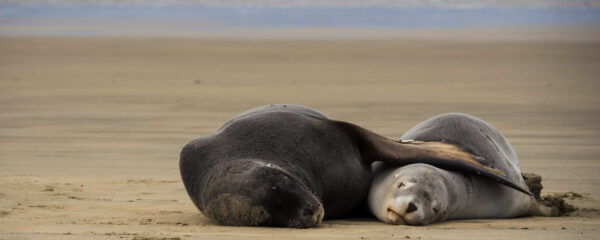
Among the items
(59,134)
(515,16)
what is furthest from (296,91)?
(515,16)

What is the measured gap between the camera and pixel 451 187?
6.55 m

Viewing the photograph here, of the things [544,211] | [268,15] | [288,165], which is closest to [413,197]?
[288,165]

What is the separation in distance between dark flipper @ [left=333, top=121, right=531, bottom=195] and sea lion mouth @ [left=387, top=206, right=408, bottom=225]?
0.56m

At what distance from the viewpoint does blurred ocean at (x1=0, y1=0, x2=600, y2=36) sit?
37.4 meters

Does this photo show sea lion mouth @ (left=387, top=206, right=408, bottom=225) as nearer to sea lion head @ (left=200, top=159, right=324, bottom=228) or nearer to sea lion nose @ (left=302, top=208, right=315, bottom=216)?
sea lion head @ (left=200, top=159, right=324, bottom=228)

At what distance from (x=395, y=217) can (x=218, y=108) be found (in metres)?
8.35

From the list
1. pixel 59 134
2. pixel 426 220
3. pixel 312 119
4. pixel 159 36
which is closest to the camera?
pixel 426 220

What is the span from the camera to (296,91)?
16.9 metres

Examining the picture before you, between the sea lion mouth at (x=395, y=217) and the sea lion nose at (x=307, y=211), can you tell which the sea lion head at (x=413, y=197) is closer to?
the sea lion mouth at (x=395, y=217)

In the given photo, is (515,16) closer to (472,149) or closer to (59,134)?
(59,134)

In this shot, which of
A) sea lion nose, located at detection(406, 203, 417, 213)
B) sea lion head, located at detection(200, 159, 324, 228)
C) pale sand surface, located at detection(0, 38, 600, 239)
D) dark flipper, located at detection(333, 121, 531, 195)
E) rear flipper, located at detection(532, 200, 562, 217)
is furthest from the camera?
rear flipper, located at detection(532, 200, 562, 217)

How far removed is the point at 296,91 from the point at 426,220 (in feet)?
35.2

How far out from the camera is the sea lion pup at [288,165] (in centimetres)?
580

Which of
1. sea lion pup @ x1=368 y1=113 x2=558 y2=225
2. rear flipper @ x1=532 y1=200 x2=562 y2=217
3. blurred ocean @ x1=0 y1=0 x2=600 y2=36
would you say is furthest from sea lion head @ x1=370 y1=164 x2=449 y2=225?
blurred ocean @ x1=0 y1=0 x2=600 y2=36
